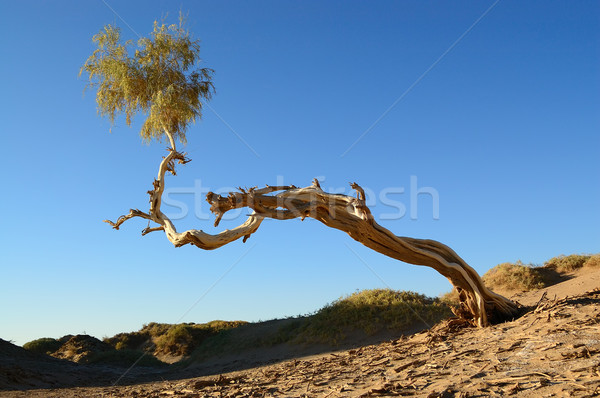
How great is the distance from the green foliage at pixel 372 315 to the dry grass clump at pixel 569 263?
269 inches

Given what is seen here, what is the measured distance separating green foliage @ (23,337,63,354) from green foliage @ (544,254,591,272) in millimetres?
25176

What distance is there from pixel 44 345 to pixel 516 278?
2414 cm

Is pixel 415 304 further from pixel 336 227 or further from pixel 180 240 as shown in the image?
pixel 180 240

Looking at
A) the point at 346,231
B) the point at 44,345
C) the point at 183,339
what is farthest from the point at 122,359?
the point at 346,231

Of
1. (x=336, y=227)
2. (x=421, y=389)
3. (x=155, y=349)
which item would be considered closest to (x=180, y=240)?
(x=336, y=227)

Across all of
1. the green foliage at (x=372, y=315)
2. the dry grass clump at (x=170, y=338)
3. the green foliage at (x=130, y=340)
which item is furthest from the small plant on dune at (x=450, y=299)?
the green foliage at (x=130, y=340)

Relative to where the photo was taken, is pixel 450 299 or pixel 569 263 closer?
pixel 450 299

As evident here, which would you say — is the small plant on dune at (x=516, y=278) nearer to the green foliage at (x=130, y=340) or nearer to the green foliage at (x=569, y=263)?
the green foliage at (x=569, y=263)

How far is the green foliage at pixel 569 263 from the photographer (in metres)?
20.6

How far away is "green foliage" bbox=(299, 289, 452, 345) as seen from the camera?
15516 mm

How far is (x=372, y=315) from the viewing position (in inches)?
631

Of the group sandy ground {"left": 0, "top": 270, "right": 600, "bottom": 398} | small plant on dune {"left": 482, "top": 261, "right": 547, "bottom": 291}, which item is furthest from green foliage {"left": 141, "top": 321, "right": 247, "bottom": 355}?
sandy ground {"left": 0, "top": 270, "right": 600, "bottom": 398}

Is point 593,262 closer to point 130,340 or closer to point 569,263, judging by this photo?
point 569,263

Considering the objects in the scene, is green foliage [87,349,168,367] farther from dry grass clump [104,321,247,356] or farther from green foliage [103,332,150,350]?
green foliage [103,332,150,350]
